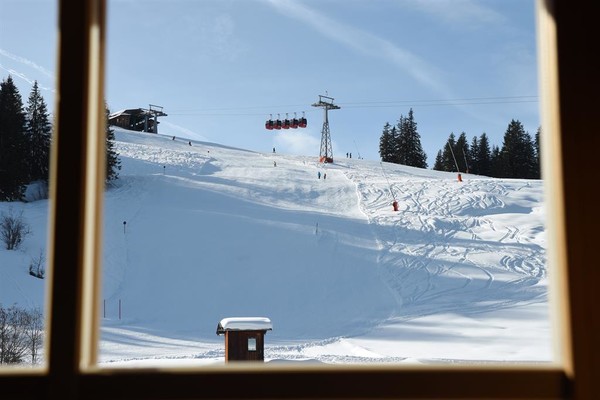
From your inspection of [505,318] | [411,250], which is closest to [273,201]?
[411,250]

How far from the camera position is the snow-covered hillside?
43.3 ft

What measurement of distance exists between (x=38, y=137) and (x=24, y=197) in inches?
234

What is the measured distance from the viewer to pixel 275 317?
15.6 meters

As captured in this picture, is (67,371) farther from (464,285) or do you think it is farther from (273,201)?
(273,201)

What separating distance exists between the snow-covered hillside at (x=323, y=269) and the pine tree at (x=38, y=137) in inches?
192

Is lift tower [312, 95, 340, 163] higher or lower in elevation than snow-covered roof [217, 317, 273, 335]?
higher

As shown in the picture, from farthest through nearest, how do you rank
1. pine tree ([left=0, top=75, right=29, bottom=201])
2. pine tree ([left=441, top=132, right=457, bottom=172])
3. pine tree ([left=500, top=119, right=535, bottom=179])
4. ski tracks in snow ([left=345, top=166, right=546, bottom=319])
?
1. pine tree ([left=441, top=132, right=457, bottom=172])
2. pine tree ([left=500, top=119, right=535, bottom=179])
3. pine tree ([left=0, top=75, right=29, bottom=201])
4. ski tracks in snow ([left=345, top=166, right=546, bottom=319])

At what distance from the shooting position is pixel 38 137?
110ft

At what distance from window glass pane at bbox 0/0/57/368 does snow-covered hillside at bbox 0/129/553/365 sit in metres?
0.20

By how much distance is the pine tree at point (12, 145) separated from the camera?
28.3m

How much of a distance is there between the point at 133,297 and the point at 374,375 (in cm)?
1645

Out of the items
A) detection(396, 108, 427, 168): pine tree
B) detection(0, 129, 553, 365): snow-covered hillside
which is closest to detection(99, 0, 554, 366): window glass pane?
detection(0, 129, 553, 365): snow-covered hillside

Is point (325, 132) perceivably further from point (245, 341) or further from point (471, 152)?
point (245, 341)

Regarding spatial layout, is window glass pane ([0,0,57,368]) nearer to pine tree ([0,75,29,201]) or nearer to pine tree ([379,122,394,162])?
pine tree ([0,75,29,201])
